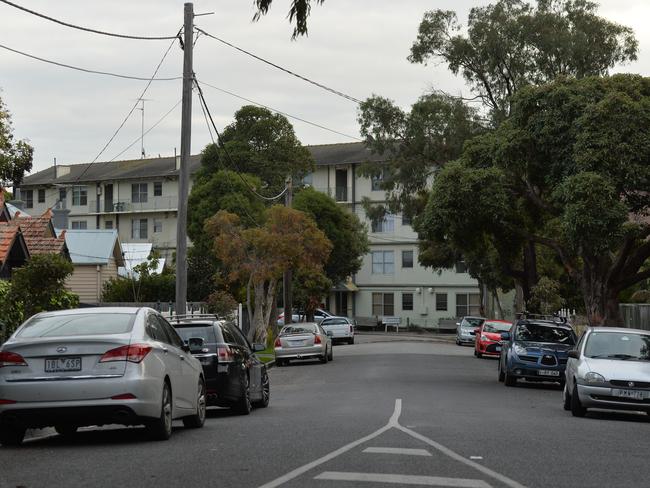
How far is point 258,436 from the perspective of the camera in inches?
536

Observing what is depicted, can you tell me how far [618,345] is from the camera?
19.6 m

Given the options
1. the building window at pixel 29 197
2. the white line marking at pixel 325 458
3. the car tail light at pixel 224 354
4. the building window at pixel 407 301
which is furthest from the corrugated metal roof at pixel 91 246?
the white line marking at pixel 325 458

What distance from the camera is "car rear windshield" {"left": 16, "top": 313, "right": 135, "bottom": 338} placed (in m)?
12.8

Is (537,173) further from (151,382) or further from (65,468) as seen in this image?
(65,468)

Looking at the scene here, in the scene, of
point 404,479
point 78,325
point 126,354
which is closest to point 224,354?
point 78,325

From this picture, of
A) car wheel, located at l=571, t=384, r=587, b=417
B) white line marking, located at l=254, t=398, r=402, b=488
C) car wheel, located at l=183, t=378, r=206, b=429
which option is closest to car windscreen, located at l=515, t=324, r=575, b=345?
car wheel, located at l=571, t=384, r=587, b=417

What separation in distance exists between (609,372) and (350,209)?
223 feet

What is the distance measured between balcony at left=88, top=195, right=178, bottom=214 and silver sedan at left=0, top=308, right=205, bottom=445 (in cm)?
7559

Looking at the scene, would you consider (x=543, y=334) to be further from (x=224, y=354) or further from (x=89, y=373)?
(x=89, y=373)

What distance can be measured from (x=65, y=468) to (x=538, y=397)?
1541 centimetres

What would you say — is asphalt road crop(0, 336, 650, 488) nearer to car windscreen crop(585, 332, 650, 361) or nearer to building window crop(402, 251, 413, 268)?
car windscreen crop(585, 332, 650, 361)

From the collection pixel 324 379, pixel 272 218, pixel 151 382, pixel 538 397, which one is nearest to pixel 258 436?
pixel 151 382

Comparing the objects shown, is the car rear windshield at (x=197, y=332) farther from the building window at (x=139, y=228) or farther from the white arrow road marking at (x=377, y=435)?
the building window at (x=139, y=228)

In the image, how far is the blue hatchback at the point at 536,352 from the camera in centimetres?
2705
